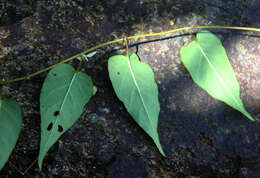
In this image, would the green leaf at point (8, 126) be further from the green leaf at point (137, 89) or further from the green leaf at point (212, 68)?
the green leaf at point (212, 68)

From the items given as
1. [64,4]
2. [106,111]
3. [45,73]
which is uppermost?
[64,4]

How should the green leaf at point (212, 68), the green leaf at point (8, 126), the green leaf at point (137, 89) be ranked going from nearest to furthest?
1. the green leaf at point (8, 126)
2. the green leaf at point (137, 89)
3. the green leaf at point (212, 68)

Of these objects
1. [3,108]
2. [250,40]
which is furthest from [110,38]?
[250,40]

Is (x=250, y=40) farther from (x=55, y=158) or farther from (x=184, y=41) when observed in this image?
(x=55, y=158)

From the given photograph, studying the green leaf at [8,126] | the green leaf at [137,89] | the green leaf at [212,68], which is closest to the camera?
the green leaf at [8,126]

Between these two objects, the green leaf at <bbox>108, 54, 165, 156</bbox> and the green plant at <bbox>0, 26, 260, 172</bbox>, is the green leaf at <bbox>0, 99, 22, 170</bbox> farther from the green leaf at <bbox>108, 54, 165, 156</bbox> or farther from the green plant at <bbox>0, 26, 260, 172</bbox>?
the green leaf at <bbox>108, 54, 165, 156</bbox>

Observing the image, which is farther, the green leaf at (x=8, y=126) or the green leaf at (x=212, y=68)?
the green leaf at (x=212, y=68)

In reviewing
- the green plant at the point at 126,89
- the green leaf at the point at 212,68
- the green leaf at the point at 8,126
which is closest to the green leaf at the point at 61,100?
the green plant at the point at 126,89
